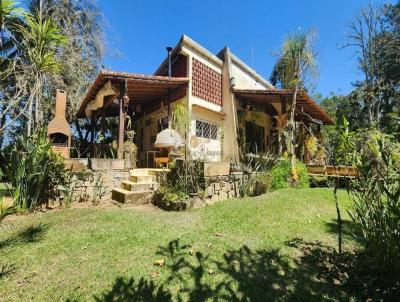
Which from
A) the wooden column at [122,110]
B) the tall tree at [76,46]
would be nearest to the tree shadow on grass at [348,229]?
the wooden column at [122,110]

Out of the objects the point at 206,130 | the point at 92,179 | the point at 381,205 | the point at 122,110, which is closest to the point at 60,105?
the point at 122,110

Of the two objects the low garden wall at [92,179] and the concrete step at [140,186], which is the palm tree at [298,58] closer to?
the concrete step at [140,186]

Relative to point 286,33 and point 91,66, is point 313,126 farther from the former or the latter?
point 91,66

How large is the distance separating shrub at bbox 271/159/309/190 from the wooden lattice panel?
5230 mm

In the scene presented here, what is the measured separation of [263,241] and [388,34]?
83.9 feet

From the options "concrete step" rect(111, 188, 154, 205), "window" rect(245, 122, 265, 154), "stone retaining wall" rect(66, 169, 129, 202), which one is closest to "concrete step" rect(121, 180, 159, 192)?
"concrete step" rect(111, 188, 154, 205)

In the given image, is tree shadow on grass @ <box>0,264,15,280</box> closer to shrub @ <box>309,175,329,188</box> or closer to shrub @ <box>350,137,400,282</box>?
shrub @ <box>350,137,400,282</box>

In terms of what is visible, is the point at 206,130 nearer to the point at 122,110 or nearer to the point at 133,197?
the point at 122,110

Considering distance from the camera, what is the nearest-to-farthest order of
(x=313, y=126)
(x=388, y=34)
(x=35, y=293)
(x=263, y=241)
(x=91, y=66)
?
(x=35, y=293)
(x=263, y=241)
(x=313, y=126)
(x=91, y=66)
(x=388, y=34)

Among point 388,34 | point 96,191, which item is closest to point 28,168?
point 96,191

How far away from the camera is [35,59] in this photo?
4.88m

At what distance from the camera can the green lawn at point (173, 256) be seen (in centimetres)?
300

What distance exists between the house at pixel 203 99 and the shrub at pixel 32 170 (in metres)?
2.96

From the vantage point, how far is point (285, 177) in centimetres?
878
